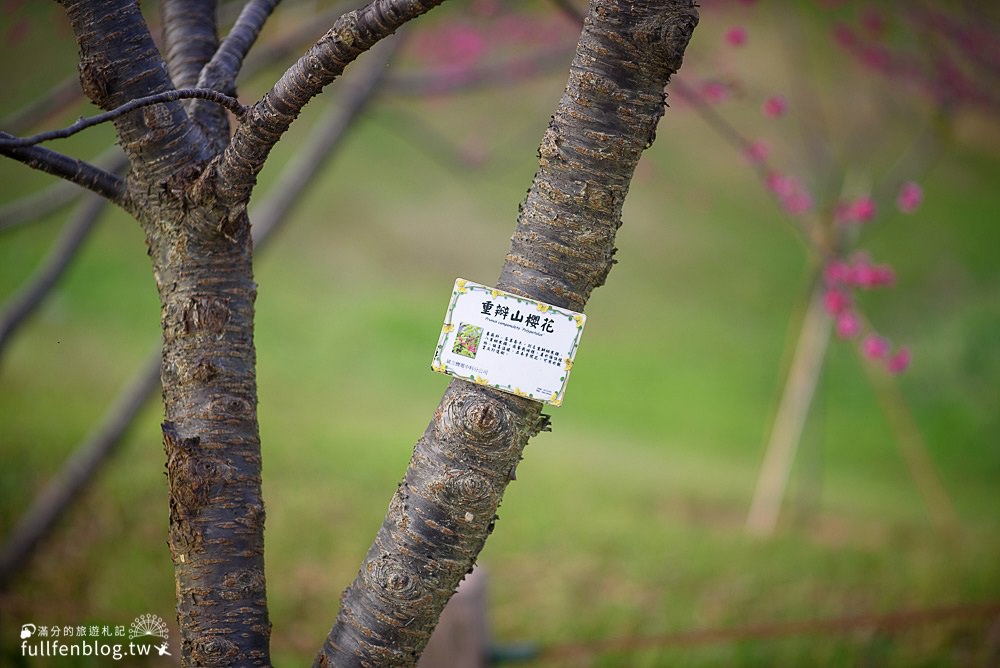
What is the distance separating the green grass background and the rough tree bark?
2.58ft

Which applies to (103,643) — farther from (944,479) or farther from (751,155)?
(944,479)

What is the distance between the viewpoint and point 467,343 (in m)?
0.85

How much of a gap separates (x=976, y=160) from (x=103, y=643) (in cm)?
590

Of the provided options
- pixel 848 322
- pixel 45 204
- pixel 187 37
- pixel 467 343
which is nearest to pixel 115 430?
pixel 45 204

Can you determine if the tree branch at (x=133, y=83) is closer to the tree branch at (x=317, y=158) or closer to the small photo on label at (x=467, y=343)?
the small photo on label at (x=467, y=343)

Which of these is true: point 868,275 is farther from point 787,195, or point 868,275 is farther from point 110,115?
point 110,115

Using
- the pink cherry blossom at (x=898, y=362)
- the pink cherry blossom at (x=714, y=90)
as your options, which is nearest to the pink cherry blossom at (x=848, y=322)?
the pink cherry blossom at (x=898, y=362)

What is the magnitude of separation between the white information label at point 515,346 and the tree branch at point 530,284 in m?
0.02

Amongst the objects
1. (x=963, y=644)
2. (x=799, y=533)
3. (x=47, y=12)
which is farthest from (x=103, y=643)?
(x=47, y=12)

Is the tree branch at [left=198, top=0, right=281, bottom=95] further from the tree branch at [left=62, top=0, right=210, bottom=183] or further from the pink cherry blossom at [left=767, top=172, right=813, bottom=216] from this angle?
the pink cherry blossom at [left=767, top=172, right=813, bottom=216]

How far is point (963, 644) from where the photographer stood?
2.22 meters

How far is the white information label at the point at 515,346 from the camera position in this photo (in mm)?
841

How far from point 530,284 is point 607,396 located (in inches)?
138

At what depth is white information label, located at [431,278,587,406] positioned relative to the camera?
0.84 m
